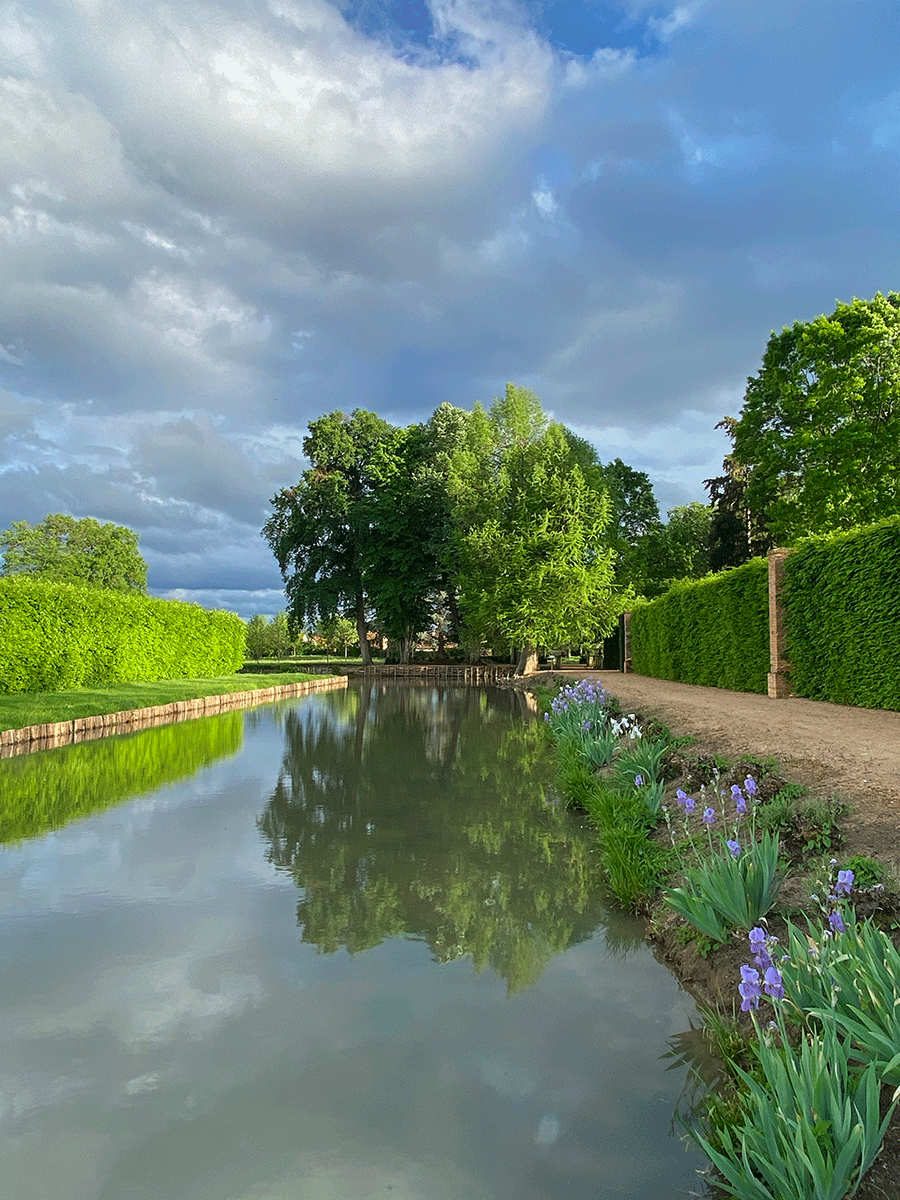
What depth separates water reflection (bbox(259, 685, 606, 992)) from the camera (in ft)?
14.1

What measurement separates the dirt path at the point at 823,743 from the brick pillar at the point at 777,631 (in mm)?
639

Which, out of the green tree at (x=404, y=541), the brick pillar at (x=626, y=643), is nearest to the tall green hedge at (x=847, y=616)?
the brick pillar at (x=626, y=643)

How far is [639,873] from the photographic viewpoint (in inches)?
190

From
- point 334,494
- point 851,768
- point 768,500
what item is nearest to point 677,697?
point 851,768

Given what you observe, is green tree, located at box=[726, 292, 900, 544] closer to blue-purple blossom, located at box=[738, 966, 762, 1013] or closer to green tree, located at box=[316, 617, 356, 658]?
blue-purple blossom, located at box=[738, 966, 762, 1013]

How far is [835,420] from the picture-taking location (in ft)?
76.1

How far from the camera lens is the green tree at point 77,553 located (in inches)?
2077

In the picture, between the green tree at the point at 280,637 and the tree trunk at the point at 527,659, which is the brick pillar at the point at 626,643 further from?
the green tree at the point at 280,637

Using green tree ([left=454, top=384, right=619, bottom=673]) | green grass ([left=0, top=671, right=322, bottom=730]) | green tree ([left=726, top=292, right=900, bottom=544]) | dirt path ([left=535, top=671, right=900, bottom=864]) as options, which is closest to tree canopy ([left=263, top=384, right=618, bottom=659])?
green tree ([left=454, top=384, right=619, bottom=673])

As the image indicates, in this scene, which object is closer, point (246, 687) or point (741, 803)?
point (741, 803)

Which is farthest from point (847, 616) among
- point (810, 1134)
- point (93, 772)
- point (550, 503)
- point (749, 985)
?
point (550, 503)

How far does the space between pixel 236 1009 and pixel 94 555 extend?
5921cm

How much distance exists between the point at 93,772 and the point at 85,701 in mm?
6044

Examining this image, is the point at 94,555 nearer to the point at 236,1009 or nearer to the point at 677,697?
the point at 677,697
